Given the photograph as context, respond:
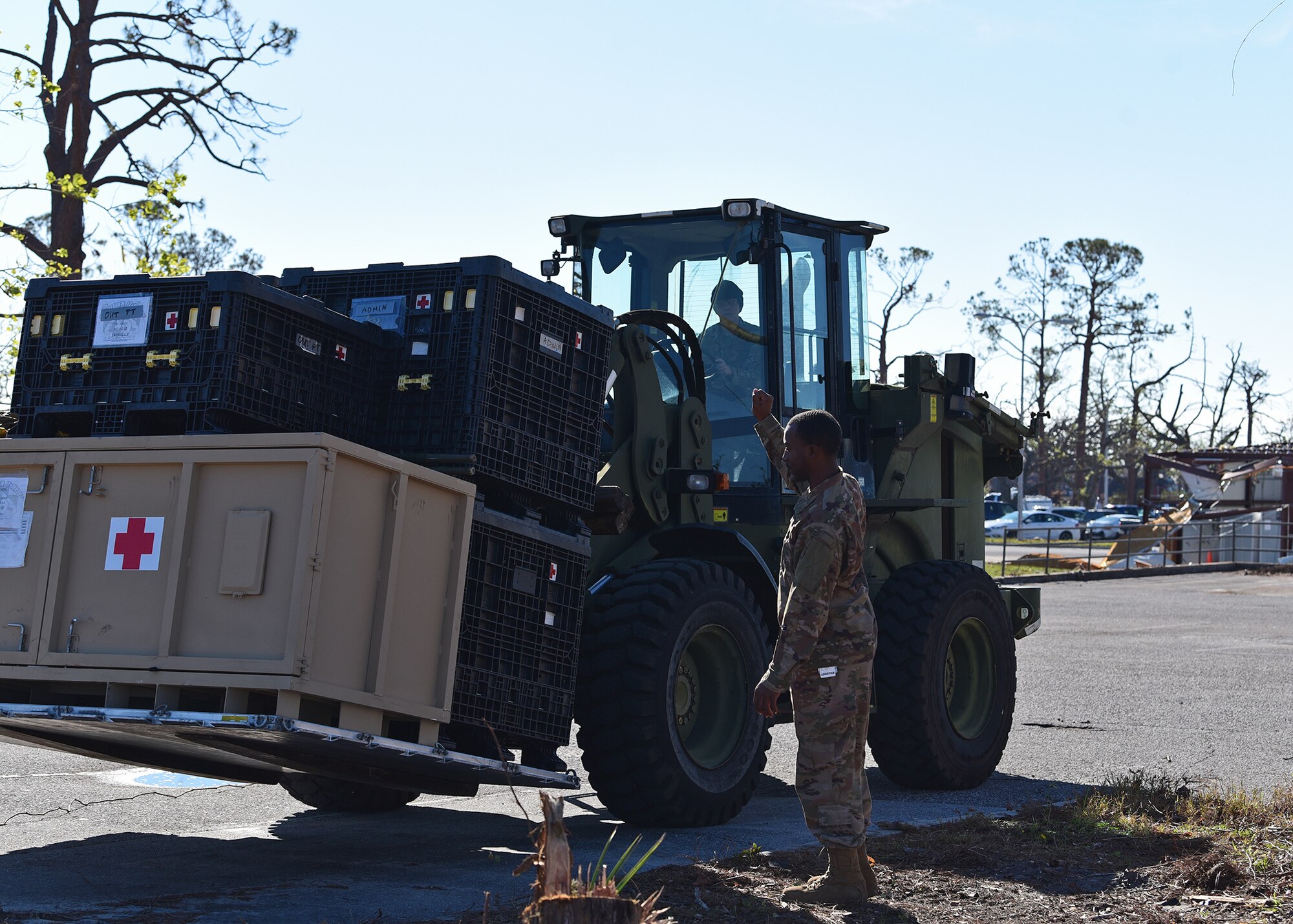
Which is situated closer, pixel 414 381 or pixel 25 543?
pixel 25 543

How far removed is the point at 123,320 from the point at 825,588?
319cm

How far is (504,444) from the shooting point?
21.2 ft

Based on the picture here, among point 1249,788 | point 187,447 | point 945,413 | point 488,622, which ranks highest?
point 945,413

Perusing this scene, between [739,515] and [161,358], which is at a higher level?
[161,358]

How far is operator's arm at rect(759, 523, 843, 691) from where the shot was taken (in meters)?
5.71

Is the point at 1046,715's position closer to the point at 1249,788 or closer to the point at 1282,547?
the point at 1249,788

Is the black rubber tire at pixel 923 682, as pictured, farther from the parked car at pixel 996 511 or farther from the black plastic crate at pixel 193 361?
the parked car at pixel 996 511

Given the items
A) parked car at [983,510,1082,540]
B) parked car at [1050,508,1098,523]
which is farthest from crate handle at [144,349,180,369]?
parked car at [1050,508,1098,523]

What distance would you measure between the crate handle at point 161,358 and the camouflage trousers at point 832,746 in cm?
283

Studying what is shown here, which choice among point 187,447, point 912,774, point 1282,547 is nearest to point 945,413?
point 912,774

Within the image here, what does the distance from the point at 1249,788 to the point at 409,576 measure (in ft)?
17.8

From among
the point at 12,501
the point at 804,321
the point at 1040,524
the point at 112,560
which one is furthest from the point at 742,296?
the point at 1040,524

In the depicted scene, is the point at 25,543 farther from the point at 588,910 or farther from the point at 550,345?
the point at 588,910

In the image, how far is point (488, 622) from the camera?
6.38 metres
